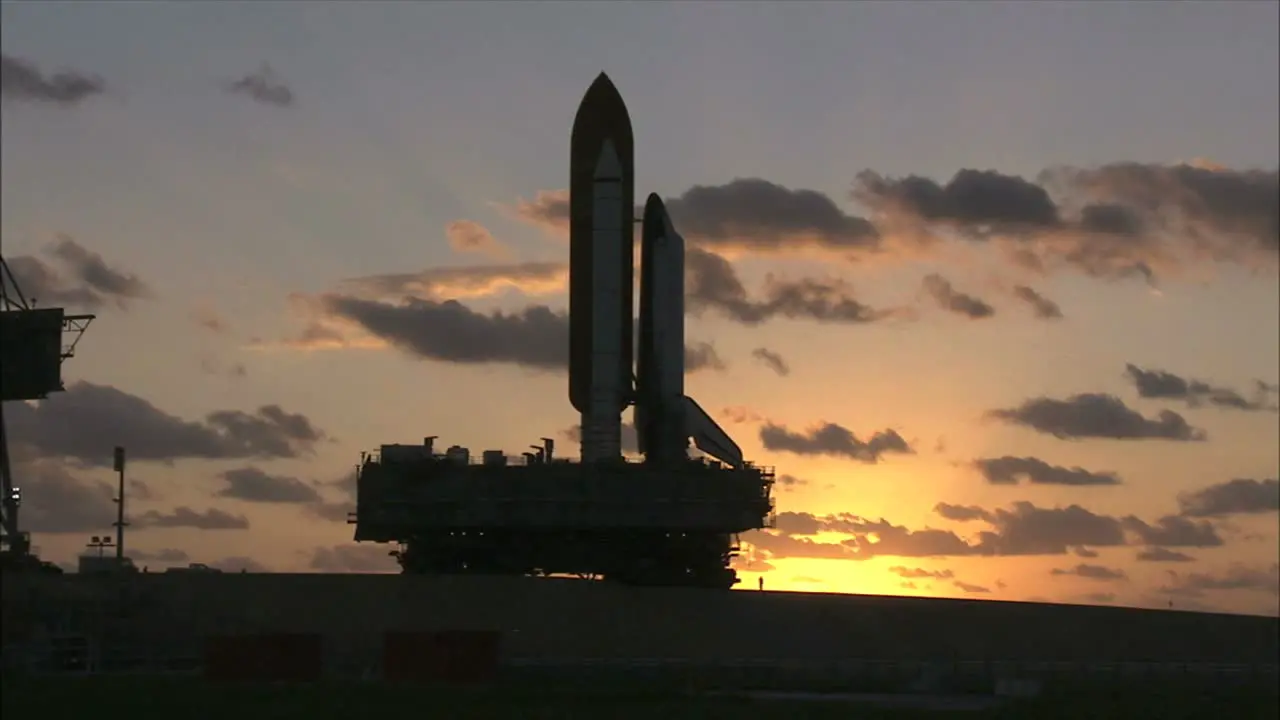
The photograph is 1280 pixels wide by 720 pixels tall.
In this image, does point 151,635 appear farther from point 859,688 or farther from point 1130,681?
point 1130,681

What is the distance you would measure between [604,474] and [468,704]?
105 feet

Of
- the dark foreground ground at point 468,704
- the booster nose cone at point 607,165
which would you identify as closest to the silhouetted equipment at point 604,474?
the booster nose cone at point 607,165

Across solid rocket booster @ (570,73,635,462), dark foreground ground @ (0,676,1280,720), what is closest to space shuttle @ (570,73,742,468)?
solid rocket booster @ (570,73,635,462)

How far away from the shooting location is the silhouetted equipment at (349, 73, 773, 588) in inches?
3211

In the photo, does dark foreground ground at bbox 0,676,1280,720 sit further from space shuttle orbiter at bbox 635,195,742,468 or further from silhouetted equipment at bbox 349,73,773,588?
space shuttle orbiter at bbox 635,195,742,468

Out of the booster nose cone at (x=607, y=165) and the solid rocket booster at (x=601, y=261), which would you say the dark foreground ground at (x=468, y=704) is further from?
the booster nose cone at (x=607, y=165)

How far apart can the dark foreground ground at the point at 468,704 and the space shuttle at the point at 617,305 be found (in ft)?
97.1

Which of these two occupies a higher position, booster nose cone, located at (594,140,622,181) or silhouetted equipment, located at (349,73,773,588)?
booster nose cone, located at (594,140,622,181)

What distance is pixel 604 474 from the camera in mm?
81375

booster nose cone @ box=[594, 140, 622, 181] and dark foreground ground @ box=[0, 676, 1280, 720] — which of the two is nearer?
dark foreground ground @ box=[0, 676, 1280, 720]

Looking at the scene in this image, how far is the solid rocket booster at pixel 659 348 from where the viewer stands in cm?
8688

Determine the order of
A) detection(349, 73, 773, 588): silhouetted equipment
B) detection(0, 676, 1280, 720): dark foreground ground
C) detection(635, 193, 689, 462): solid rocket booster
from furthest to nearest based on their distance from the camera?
detection(635, 193, 689, 462): solid rocket booster, detection(349, 73, 773, 588): silhouetted equipment, detection(0, 676, 1280, 720): dark foreground ground

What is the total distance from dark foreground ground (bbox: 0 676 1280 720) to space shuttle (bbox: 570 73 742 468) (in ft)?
97.1

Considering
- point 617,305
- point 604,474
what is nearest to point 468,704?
point 604,474
